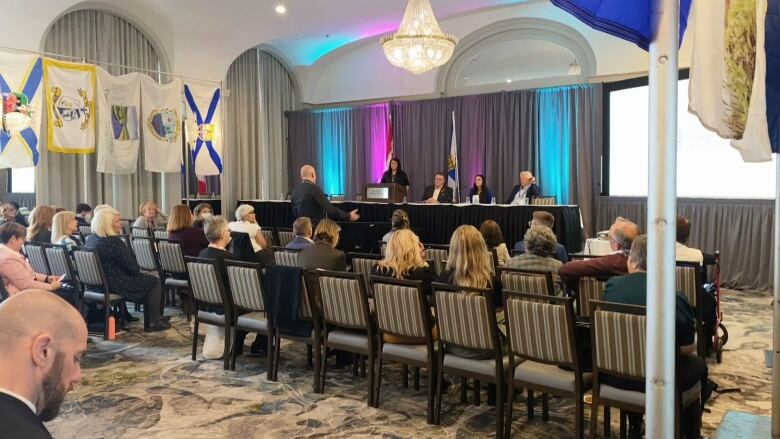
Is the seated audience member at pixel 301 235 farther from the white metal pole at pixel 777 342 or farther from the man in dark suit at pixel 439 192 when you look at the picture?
the man in dark suit at pixel 439 192

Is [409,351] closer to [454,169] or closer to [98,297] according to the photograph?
[98,297]

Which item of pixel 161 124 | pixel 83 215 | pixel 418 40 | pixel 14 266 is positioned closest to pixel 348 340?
pixel 14 266

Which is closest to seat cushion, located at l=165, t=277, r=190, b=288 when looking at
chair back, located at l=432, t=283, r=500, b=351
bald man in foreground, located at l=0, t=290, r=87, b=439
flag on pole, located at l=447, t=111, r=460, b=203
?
chair back, located at l=432, t=283, r=500, b=351

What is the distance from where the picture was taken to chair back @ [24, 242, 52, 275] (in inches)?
224

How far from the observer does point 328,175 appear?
13477mm

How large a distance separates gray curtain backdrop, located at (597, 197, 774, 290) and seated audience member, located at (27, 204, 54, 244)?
309 inches

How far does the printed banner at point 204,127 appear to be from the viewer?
10.0 metres

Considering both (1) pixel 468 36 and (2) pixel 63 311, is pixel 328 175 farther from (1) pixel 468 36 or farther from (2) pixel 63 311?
(2) pixel 63 311

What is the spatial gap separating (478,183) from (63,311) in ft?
30.7

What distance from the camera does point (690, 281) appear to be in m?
3.98

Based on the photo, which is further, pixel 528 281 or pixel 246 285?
pixel 246 285

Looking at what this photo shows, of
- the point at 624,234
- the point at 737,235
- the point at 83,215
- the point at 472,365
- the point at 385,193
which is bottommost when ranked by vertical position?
the point at 472,365

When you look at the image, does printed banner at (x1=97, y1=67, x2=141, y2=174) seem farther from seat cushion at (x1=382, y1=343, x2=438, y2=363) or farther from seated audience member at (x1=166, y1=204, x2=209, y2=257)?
seat cushion at (x1=382, y1=343, x2=438, y2=363)

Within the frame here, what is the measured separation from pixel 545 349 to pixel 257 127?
10.7 metres
